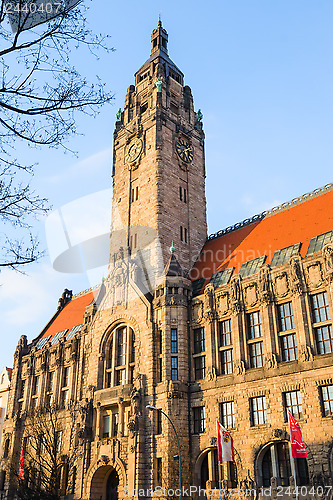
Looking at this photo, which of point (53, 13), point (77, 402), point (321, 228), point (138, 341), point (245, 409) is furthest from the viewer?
point (77, 402)

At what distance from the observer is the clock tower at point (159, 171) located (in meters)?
51.3

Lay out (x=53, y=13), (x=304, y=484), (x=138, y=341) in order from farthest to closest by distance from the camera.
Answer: (x=138, y=341) → (x=304, y=484) → (x=53, y=13)

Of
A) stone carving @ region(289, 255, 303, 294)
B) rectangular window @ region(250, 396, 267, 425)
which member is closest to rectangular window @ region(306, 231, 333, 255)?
stone carving @ region(289, 255, 303, 294)

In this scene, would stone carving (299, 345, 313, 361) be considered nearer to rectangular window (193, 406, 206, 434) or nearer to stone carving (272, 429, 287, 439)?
stone carving (272, 429, 287, 439)

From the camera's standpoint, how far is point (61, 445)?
50875 mm

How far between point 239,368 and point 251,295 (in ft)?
19.7

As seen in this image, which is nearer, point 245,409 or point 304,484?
point 304,484

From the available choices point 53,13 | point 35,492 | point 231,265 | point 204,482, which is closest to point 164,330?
point 231,265

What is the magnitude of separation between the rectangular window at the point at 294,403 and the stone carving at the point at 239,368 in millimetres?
4077

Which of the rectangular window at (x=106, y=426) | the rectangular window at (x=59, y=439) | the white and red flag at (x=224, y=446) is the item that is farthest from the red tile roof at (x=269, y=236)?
the rectangular window at (x=59, y=439)

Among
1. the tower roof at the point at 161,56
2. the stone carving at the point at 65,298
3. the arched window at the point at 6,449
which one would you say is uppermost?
the tower roof at the point at 161,56

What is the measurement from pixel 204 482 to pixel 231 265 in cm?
1883

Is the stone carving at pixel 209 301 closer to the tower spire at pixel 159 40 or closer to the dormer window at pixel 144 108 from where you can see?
the dormer window at pixel 144 108

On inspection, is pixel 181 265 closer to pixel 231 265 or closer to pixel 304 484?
pixel 231 265
